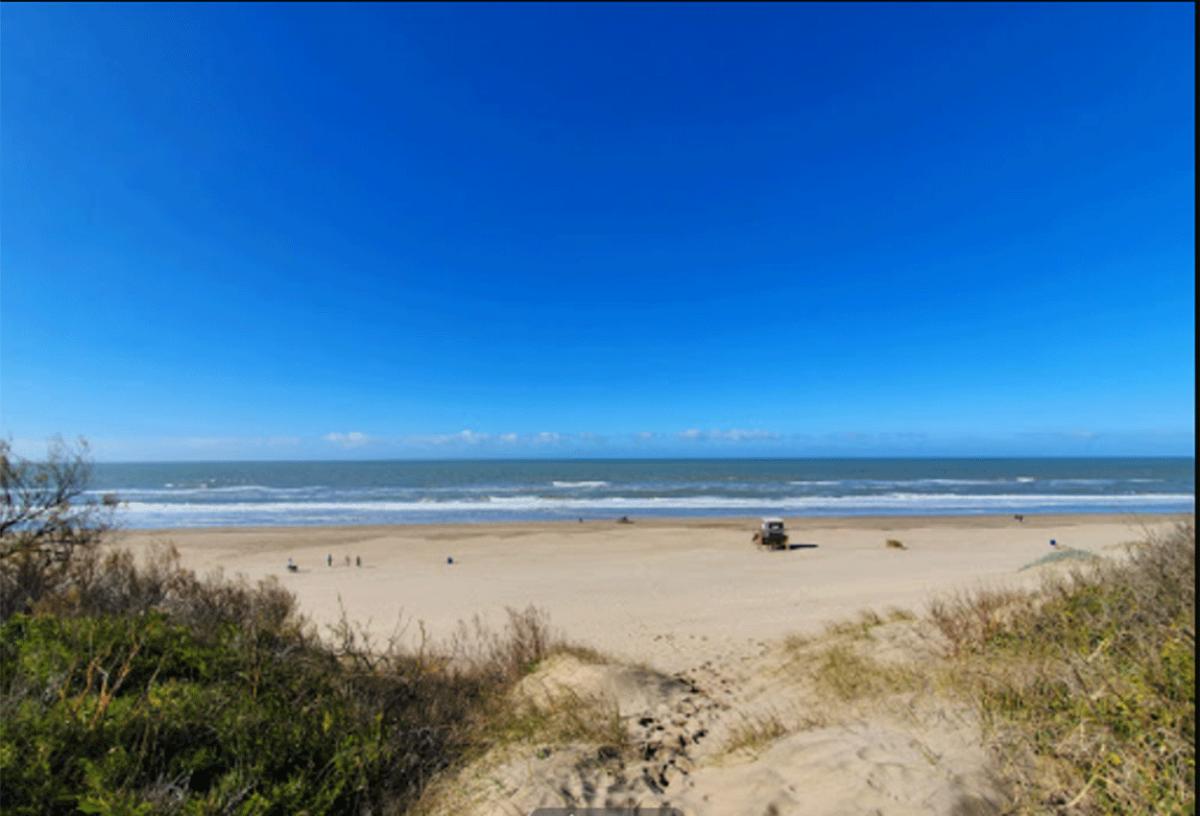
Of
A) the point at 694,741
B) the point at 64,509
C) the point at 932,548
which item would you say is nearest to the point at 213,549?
the point at 64,509

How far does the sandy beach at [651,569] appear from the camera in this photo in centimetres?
1102

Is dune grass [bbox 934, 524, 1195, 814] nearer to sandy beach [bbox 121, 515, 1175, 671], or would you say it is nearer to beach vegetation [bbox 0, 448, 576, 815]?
sandy beach [bbox 121, 515, 1175, 671]

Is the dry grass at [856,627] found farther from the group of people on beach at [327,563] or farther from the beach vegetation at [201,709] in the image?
the group of people on beach at [327,563]

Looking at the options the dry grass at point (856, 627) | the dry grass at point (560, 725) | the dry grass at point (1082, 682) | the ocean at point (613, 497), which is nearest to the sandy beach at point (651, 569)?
the dry grass at point (856, 627)

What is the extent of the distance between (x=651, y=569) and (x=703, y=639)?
941cm

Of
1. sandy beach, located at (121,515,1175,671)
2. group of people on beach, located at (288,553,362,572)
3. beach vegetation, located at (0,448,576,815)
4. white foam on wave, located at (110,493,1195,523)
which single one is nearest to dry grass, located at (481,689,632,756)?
beach vegetation, located at (0,448,576,815)

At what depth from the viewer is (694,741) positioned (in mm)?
5129

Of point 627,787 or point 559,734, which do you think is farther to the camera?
point 559,734

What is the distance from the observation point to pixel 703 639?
9.75 metres

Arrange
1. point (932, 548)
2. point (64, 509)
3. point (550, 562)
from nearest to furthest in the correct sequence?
point (64, 509) → point (550, 562) → point (932, 548)

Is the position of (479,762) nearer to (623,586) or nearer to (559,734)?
(559,734)

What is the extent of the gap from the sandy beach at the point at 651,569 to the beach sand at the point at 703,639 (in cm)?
10

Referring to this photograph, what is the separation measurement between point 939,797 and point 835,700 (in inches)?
96.3

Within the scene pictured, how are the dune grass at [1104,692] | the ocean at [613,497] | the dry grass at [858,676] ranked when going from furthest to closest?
the ocean at [613,497] → the dry grass at [858,676] → the dune grass at [1104,692]
